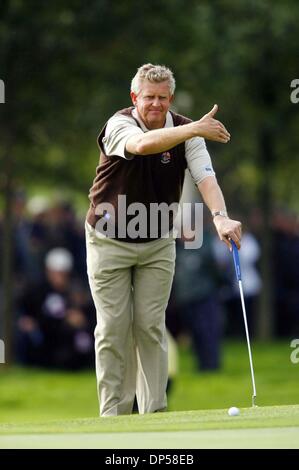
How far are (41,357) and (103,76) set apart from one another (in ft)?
13.9

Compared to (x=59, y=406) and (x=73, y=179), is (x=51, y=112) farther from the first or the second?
(x=59, y=406)

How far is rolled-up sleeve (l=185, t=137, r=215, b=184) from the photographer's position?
970 centimetres

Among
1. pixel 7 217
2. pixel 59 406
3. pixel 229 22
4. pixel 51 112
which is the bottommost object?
pixel 59 406

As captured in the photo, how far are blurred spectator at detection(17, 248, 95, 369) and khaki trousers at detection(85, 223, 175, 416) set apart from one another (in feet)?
33.9

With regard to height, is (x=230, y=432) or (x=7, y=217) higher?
(x=7, y=217)

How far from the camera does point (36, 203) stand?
30844 mm

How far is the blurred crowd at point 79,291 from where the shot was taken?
67.4 ft

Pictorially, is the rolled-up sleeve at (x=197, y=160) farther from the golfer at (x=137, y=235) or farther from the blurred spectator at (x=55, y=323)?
the blurred spectator at (x=55, y=323)

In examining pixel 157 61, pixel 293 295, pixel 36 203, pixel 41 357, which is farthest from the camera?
Answer: pixel 36 203

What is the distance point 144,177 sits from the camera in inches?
381

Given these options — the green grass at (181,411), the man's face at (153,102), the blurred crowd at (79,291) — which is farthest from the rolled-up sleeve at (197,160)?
the blurred crowd at (79,291)

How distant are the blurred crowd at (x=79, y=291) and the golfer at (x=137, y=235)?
27.5ft

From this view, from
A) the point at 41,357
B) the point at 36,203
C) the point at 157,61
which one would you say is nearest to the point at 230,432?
the point at 157,61

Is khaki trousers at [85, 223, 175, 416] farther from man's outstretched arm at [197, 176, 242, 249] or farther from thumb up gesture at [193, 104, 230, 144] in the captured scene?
thumb up gesture at [193, 104, 230, 144]
